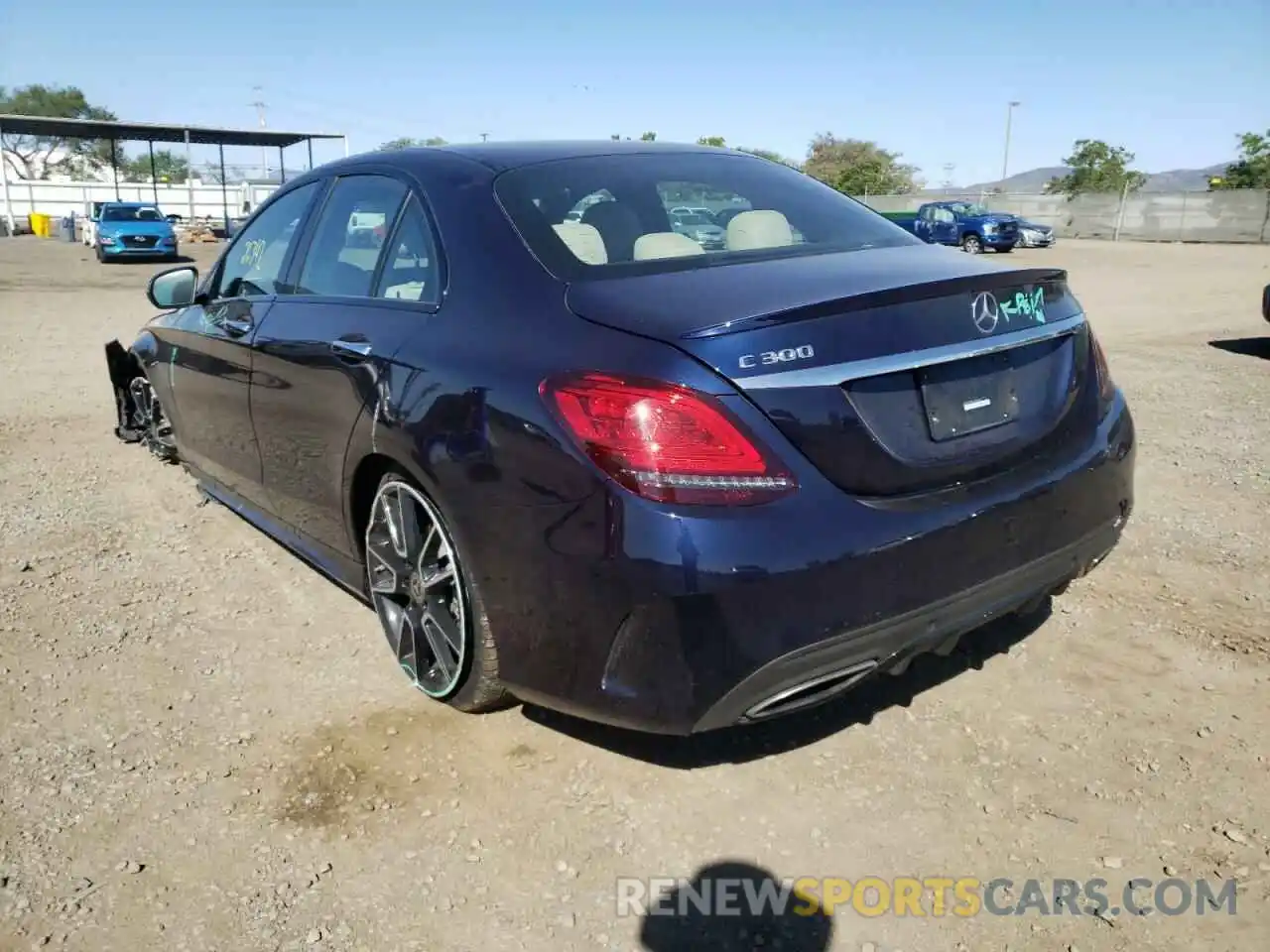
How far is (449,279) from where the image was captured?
2.79 m

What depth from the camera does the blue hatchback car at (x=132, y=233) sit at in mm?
27812

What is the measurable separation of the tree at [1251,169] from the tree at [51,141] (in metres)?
77.9

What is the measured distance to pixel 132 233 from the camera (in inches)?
1107

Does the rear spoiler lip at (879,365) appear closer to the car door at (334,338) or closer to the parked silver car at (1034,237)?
the car door at (334,338)

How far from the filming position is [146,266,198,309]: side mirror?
177 inches

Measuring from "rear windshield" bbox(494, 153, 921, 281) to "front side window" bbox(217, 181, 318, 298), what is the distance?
1.24 meters

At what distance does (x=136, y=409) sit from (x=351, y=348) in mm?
3864

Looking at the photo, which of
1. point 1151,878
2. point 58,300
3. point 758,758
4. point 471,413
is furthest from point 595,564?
point 58,300

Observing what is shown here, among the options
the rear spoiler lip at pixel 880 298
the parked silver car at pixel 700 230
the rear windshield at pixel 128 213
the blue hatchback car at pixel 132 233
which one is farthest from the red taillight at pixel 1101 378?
the rear windshield at pixel 128 213

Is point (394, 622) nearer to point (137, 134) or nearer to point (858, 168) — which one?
point (137, 134)

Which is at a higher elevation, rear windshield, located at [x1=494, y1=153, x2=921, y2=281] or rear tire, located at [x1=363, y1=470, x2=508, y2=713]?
rear windshield, located at [x1=494, y1=153, x2=921, y2=281]

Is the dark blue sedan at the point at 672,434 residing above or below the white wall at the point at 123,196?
below

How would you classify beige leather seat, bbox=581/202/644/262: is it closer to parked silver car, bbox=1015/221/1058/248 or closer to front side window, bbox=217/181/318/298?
front side window, bbox=217/181/318/298

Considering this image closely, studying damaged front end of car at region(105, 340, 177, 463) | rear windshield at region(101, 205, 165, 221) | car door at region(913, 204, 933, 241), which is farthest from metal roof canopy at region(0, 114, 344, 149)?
damaged front end of car at region(105, 340, 177, 463)
